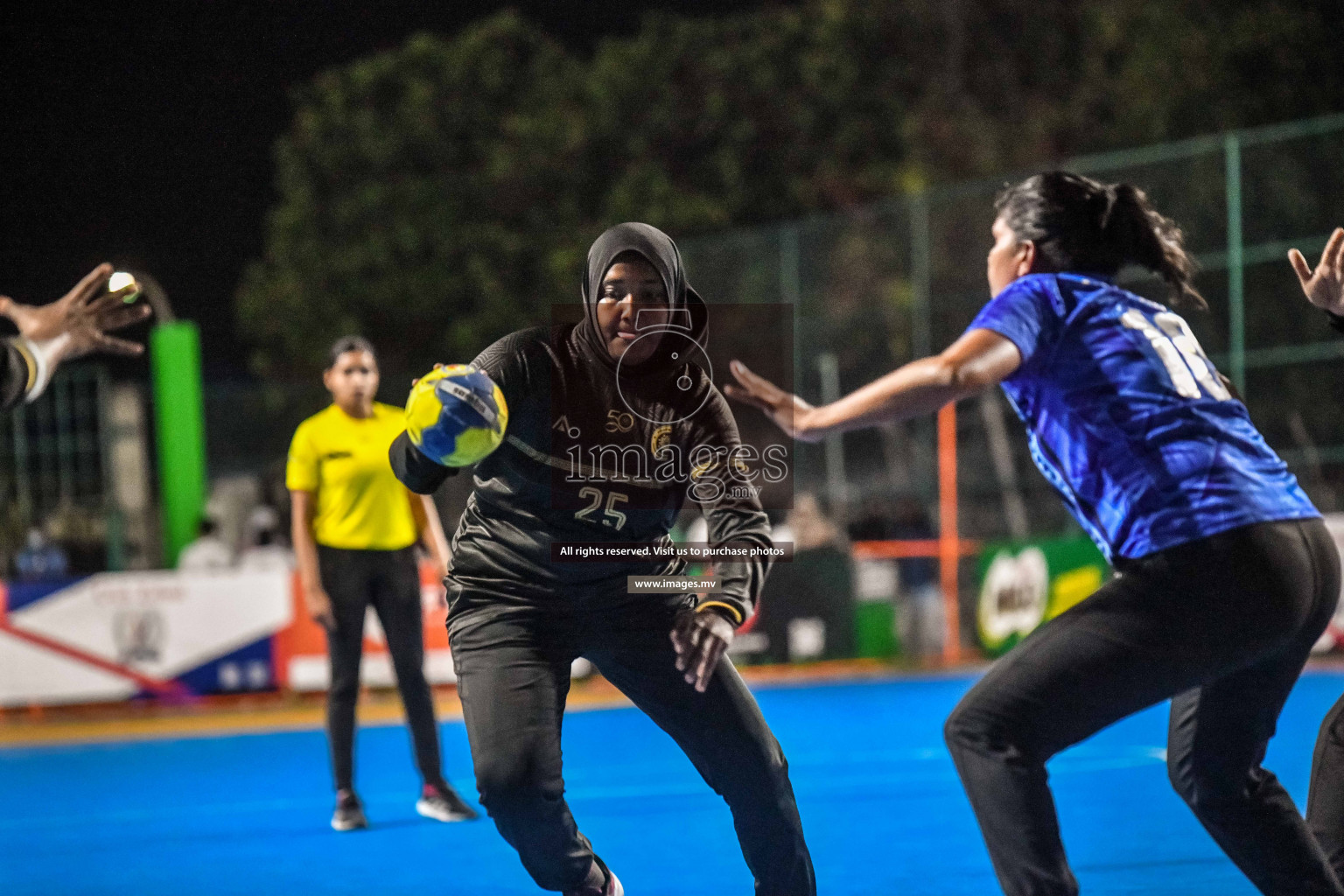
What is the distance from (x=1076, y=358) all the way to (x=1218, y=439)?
39 centimetres

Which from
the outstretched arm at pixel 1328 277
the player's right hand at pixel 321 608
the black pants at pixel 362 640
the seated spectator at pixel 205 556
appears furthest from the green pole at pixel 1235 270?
the outstretched arm at pixel 1328 277

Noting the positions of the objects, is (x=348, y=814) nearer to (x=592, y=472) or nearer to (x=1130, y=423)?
(x=592, y=472)

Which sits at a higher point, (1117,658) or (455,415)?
(455,415)

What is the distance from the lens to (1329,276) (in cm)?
436

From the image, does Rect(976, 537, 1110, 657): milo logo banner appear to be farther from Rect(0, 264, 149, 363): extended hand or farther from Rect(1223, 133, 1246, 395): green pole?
Rect(0, 264, 149, 363): extended hand

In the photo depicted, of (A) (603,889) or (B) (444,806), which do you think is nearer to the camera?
(A) (603,889)

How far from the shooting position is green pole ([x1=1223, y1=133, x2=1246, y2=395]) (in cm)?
1611

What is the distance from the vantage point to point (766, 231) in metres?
21.0

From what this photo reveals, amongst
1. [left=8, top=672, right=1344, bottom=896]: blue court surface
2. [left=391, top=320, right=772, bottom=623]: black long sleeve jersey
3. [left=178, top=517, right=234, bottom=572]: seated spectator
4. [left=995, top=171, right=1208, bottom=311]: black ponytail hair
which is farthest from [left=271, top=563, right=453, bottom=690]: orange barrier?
[left=995, top=171, right=1208, bottom=311]: black ponytail hair

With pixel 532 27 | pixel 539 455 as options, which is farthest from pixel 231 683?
pixel 532 27

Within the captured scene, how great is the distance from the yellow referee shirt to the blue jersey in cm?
420

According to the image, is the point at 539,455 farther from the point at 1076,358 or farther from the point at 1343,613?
the point at 1343,613

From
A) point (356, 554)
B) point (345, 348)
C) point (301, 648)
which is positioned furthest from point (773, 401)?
point (301, 648)

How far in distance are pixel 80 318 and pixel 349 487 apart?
291 centimetres
